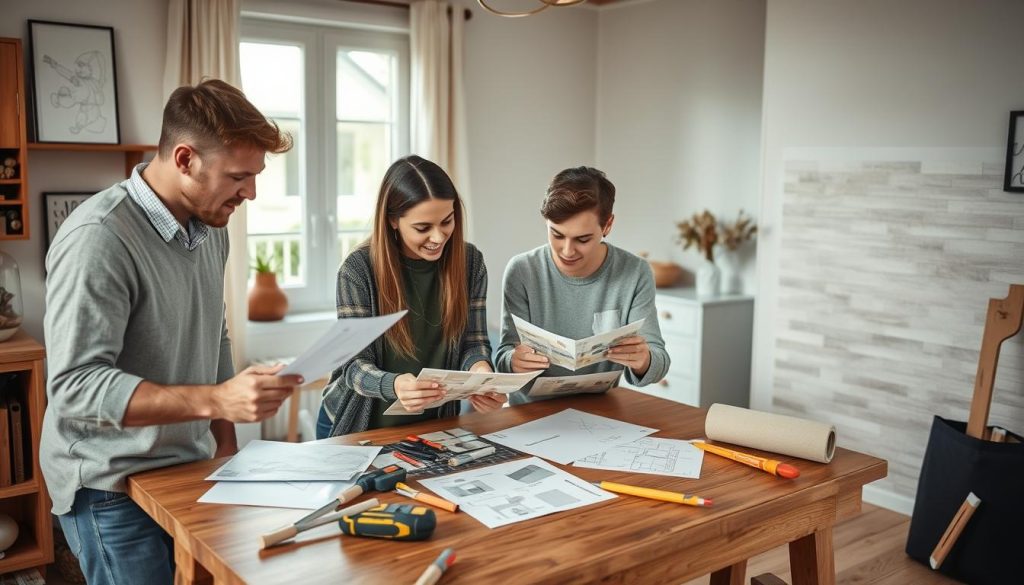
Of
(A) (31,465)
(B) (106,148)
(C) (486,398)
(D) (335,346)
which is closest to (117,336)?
(D) (335,346)

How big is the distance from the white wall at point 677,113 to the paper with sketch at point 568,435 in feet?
9.32

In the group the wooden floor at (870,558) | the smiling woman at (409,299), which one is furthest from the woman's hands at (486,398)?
the wooden floor at (870,558)

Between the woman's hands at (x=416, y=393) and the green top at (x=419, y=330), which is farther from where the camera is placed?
the green top at (x=419, y=330)

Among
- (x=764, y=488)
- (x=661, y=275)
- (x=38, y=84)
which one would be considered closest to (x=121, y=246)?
(x=764, y=488)

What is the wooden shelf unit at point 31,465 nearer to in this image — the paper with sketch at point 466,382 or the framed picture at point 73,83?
the framed picture at point 73,83

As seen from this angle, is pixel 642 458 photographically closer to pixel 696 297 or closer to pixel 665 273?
pixel 696 297

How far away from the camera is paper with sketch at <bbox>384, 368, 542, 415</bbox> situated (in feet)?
6.05

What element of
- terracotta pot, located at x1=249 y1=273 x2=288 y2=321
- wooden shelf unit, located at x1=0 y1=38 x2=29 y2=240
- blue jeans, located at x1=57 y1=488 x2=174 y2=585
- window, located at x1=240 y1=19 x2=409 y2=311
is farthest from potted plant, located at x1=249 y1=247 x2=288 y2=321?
blue jeans, located at x1=57 y1=488 x2=174 y2=585

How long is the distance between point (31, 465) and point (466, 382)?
6.81 ft

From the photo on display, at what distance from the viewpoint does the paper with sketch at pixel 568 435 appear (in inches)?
76.2

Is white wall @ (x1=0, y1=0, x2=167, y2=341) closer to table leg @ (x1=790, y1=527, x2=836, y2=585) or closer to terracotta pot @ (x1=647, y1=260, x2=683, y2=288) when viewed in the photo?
terracotta pot @ (x1=647, y1=260, x2=683, y2=288)

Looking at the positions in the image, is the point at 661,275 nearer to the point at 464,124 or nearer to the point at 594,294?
the point at 464,124

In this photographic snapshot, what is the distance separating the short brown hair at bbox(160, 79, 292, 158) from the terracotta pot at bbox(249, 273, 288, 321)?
107 inches

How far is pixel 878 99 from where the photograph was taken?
367cm
